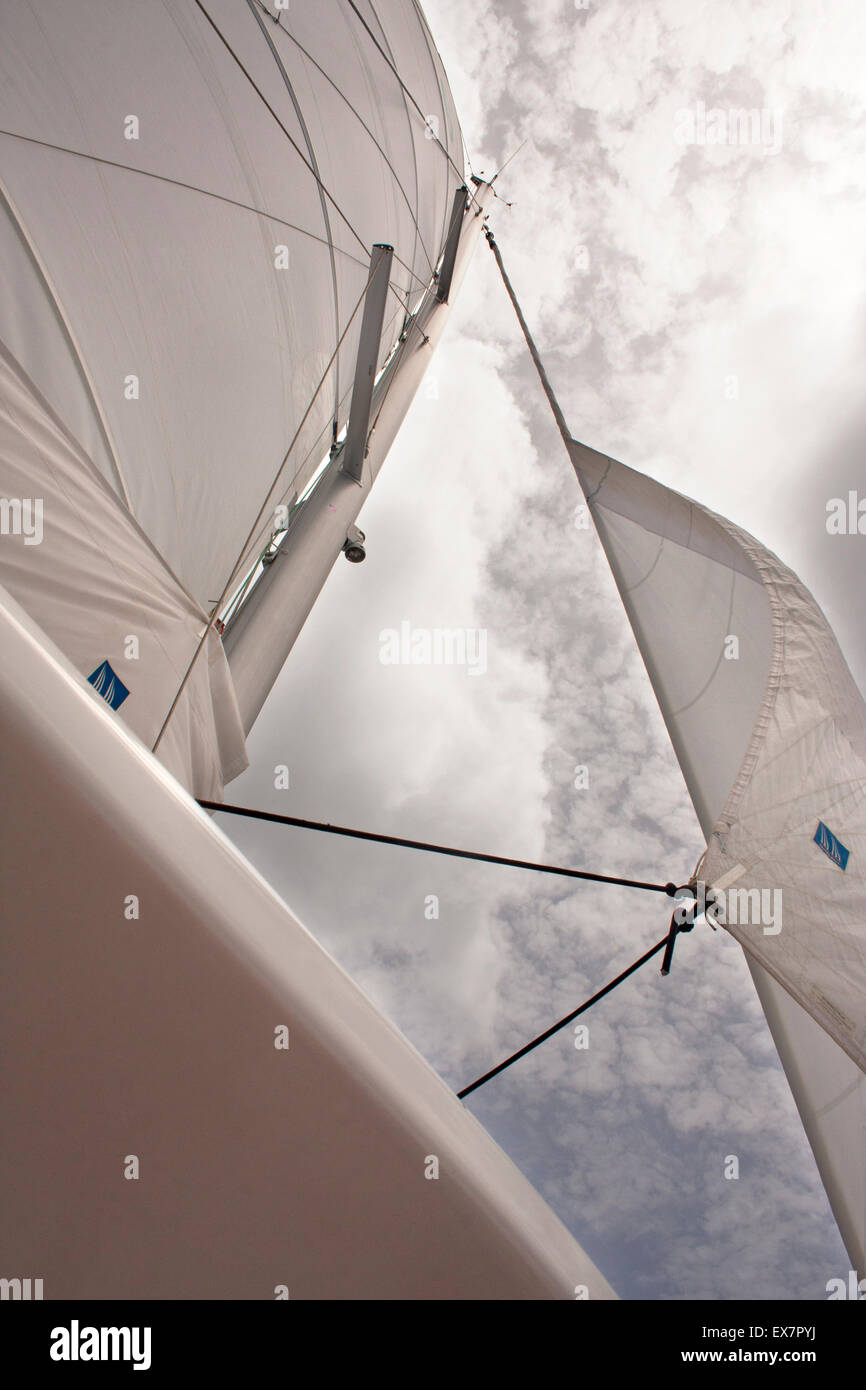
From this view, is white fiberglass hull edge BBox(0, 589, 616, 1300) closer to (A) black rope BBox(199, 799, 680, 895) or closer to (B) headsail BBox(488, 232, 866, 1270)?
(A) black rope BBox(199, 799, 680, 895)

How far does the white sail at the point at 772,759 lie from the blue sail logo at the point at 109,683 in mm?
1751

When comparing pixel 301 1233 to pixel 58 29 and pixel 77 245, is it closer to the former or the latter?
pixel 77 245

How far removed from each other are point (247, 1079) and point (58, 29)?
2.21 meters

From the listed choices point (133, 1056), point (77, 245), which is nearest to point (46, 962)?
point (133, 1056)

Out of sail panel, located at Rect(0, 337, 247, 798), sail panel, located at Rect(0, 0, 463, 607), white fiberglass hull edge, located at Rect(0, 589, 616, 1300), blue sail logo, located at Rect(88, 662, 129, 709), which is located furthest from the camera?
sail panel, located at Rect(0, 0, 463, 607)

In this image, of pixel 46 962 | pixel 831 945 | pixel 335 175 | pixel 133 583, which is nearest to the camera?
pixel 46 962

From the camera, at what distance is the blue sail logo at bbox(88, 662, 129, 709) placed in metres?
1.22

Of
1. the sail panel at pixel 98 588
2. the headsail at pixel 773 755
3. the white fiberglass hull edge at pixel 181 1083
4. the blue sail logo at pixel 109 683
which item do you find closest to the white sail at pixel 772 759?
the headsail at pixel 773 755

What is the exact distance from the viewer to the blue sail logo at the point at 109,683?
122 centimetres

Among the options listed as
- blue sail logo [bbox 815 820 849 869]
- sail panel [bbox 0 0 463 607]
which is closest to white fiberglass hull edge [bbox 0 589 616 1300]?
sail panel [bbox 0 0 463 607]

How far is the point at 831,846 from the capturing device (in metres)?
2.21

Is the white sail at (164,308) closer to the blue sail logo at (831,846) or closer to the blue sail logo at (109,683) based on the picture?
the blue sail logo at (109,683)

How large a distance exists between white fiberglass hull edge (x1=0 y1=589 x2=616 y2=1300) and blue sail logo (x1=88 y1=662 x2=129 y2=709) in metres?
1.03
